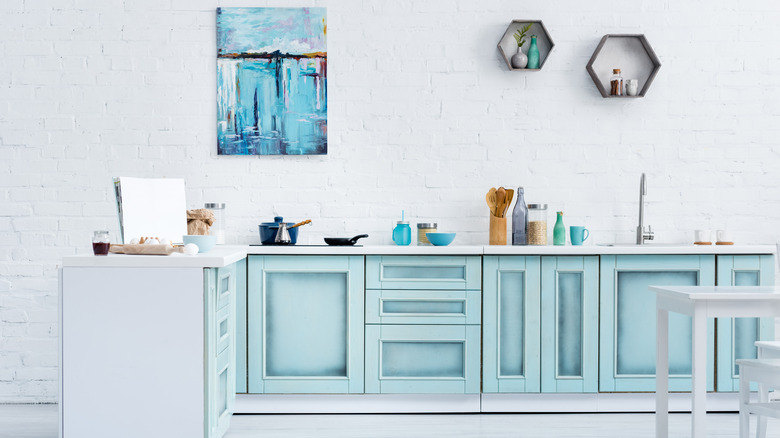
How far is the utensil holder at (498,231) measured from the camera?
3.87m

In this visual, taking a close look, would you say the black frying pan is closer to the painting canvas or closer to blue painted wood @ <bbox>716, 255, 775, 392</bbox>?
the painting canvas

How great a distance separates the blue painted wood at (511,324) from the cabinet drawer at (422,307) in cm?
9

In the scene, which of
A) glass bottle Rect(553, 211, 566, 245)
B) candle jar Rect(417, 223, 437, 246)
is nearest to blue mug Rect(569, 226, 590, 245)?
glass bottle Rect(553, 211, 566, 245)

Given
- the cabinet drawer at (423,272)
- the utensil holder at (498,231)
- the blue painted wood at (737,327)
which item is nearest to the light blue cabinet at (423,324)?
the cabinet drawer at (423,272)

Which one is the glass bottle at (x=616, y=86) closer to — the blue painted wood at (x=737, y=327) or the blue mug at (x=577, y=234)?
the blue mug at (x=577, y=234)

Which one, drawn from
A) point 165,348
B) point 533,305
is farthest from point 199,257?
point 533,305

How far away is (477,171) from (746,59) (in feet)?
6.06

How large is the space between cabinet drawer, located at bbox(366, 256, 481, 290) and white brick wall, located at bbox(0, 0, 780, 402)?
0.48 m

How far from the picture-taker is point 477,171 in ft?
13.3

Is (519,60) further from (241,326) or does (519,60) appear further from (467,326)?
(241,326)

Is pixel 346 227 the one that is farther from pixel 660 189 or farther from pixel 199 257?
pixel 660 189

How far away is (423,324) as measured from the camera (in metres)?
3.55

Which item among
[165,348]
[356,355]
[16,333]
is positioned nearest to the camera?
[165,348]

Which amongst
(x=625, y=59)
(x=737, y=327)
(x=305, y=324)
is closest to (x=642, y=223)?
(x=737, y=327)
